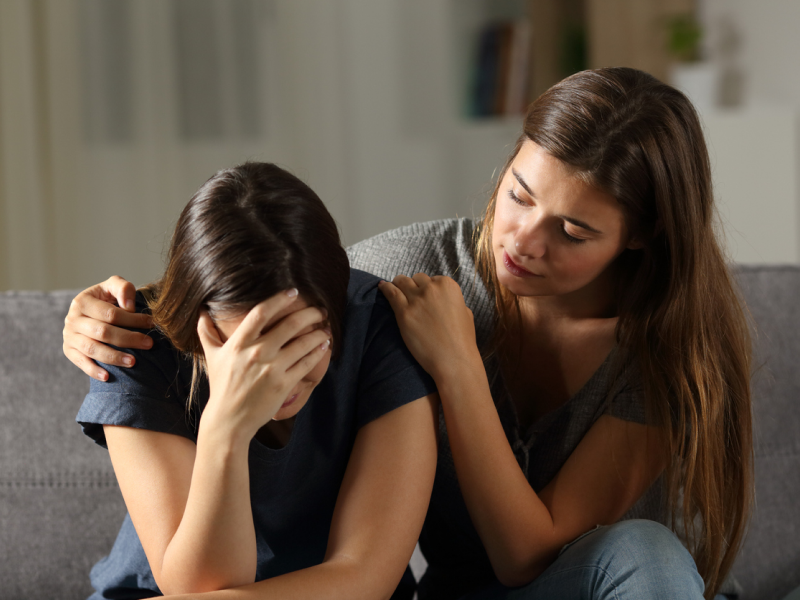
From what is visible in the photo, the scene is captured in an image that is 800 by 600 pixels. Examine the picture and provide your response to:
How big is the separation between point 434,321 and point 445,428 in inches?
7.9

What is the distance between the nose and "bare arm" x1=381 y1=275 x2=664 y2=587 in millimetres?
105

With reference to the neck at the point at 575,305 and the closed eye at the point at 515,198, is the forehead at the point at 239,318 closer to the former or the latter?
the closed eye at the point at 515,198

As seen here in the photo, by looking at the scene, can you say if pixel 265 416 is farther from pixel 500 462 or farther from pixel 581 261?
pixel 581 261

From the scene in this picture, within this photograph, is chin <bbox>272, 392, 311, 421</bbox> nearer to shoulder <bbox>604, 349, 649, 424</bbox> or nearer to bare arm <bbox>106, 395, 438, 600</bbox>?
bare arm <bbox>106, 395, 438, 600</bbox>

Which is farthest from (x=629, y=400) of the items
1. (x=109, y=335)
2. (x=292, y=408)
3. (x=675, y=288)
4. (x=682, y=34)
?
(x=682, y=34)

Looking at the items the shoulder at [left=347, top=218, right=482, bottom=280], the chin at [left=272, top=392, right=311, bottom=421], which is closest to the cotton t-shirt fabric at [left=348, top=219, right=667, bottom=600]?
the shoulder at [left=347, top=218, right=482, bottom=280]

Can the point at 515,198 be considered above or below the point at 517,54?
below

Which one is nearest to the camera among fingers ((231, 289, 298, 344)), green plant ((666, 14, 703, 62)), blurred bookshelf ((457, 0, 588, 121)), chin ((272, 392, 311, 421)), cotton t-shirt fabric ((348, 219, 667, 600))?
fingers ((231, 289, 298, 344))

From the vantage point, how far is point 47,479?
130 centimetres

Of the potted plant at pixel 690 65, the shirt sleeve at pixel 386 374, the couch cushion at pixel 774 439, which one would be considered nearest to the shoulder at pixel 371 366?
the shirt sleeve at pixel 386 374

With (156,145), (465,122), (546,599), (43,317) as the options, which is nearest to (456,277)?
(546,599)

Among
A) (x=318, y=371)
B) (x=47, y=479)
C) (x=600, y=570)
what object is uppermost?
(x=318, y=371)

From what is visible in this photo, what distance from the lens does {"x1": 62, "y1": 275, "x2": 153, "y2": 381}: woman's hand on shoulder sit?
0.93 m

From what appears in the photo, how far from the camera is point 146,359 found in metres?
0.95
